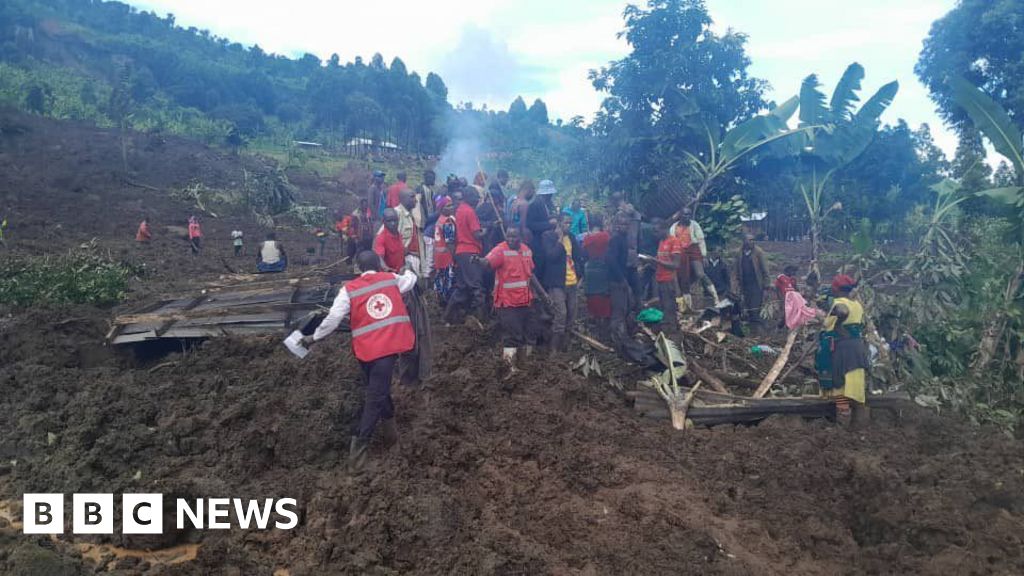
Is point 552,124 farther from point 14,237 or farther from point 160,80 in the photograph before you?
point 14,237

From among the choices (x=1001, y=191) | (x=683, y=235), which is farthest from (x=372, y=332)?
(x=1001, y=191)

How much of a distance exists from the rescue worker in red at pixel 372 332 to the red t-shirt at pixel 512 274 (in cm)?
215

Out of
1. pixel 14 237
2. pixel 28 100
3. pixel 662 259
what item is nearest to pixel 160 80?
pixel 28 100

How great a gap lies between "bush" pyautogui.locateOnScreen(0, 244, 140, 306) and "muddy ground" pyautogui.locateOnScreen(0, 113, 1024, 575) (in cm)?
204

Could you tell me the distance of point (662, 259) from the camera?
9508 millimetres

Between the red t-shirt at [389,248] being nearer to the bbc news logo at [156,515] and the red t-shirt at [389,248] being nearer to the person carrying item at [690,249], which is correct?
the bbc news logo at [156,515]

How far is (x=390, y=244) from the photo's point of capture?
8.16 metres

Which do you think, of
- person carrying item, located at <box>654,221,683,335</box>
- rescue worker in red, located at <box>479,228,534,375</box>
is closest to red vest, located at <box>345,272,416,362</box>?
rescue worker in red, located at <box>479,228,534,375</box>

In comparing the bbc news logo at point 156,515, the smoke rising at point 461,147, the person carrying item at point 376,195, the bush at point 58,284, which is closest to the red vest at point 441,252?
the person carrying item at point 376,195

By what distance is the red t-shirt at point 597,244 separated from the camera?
8.88 m

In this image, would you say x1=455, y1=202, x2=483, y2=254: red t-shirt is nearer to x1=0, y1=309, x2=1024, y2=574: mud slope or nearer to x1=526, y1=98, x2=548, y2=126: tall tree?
x1=0, y1=309, x2=1024, y2=574: mud slope

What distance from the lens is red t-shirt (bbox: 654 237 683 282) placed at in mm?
9414

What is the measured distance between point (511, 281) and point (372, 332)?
2.51 metres

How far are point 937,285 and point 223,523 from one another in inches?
318
